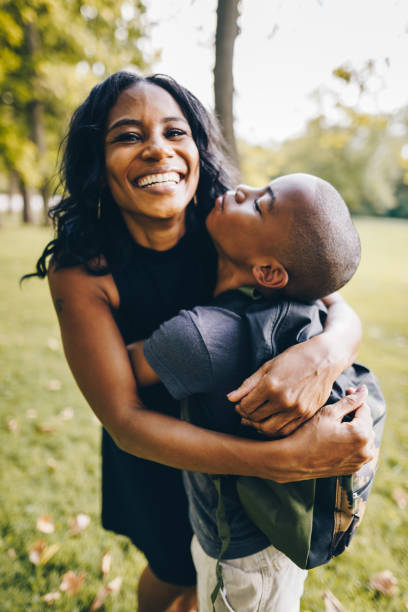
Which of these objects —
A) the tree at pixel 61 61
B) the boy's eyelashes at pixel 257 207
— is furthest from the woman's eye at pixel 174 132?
the tree at pixel 61 61

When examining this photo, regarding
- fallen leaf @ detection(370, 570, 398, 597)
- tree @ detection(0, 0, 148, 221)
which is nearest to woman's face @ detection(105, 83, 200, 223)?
fallen leaf @ detection(370, 570, 398, 597)

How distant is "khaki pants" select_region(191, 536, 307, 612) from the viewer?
130 centimetres

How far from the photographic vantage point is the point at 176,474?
189cm

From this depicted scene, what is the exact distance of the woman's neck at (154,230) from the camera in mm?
1598

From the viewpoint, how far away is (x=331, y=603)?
2320mm

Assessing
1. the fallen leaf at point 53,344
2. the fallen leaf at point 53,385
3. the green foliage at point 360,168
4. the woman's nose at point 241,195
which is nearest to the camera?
the woman's nose at point 241,195

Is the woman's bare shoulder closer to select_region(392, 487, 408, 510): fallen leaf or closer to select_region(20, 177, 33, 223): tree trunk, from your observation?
select_region(392, 487, 408, 510): fallen leaf

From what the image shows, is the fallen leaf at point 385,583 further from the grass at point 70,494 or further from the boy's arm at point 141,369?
the boy's arm at point 141,369

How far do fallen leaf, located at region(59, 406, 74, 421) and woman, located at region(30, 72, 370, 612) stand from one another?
2.29 meters

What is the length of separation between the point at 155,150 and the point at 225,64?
1.42 m

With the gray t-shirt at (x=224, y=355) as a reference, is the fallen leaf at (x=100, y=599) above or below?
below

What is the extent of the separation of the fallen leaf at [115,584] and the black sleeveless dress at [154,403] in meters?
0.61

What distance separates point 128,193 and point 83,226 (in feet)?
0.85

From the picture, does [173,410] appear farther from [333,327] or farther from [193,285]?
[333,327]
